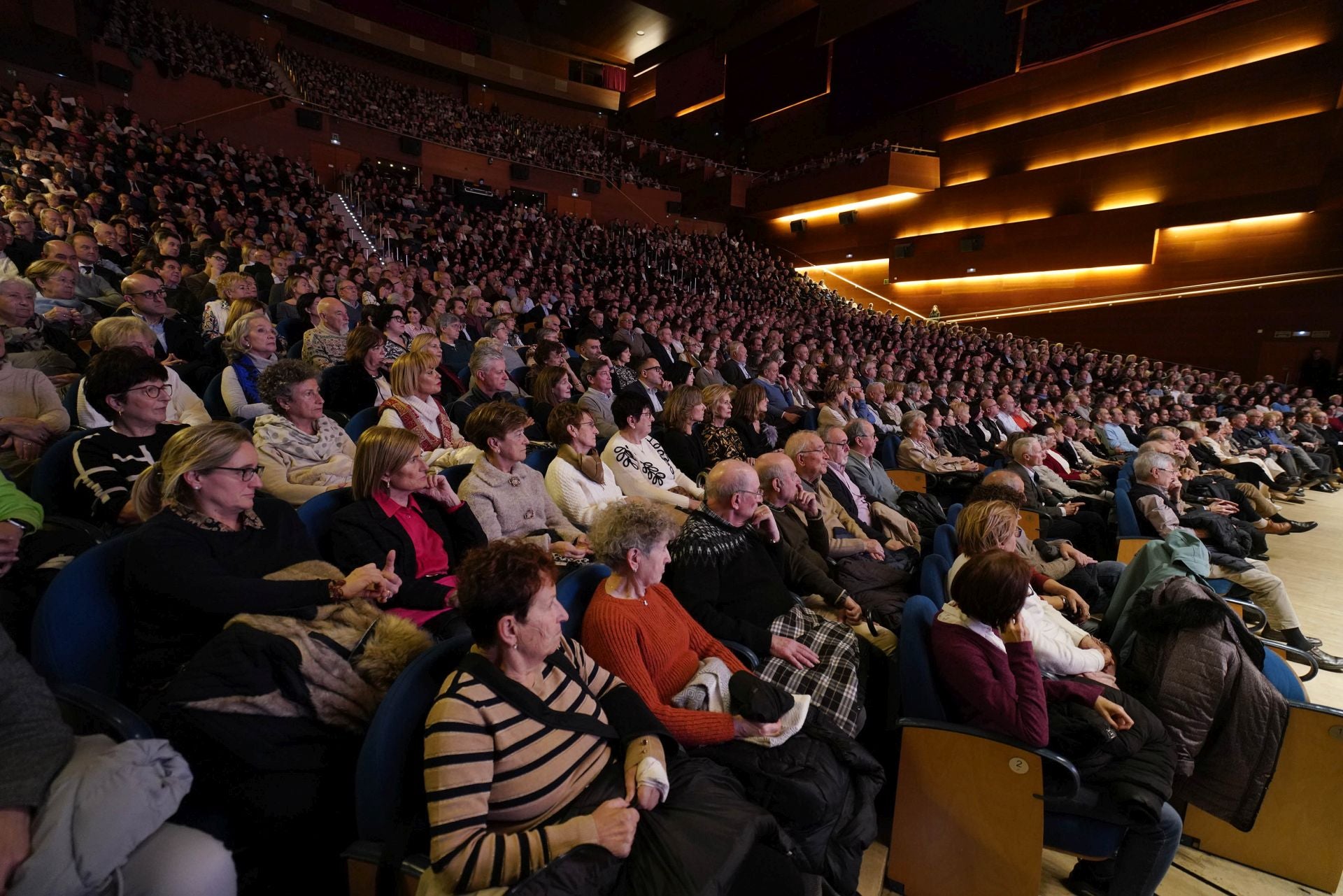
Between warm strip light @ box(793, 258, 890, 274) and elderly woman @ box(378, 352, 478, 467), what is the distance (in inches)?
606

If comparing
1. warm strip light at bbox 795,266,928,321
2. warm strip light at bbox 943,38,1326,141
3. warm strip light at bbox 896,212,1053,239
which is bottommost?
warm strip light at bbox 795,266,928,321

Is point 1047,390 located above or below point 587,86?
below

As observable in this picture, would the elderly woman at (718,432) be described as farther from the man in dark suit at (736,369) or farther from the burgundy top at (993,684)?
the man in dark suit at (736,369)

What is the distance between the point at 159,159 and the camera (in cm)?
796

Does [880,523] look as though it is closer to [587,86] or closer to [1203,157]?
[1203,157]

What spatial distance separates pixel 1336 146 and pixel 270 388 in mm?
14690

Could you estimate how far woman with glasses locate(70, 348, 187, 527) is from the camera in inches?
67.9

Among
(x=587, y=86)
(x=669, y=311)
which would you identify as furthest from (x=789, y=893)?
(x=587, y=86)

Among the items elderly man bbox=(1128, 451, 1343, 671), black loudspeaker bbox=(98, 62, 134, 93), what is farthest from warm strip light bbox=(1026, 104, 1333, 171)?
black loudspeaker bbox=(98, 62, 134, 93)

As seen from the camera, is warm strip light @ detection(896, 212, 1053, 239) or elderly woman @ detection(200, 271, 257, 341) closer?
A: elderly woman @ detection(200, 271, 257, 341)

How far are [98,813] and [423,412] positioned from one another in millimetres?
2044

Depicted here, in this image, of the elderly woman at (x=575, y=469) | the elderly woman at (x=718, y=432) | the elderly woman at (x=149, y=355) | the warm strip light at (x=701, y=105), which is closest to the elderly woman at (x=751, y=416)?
the elderly woman at (x=718, y=432)

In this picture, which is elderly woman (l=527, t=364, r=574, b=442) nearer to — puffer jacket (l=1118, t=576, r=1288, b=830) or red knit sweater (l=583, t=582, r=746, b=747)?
red knit sweater (l=583, t=582, r=746, b=747)

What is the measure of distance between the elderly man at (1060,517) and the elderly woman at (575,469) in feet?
8.07
